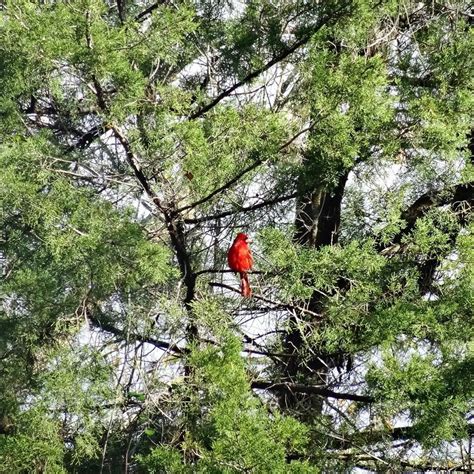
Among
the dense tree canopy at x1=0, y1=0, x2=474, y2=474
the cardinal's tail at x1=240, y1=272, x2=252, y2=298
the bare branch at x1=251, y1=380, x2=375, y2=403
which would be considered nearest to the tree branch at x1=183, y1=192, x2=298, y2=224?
the dense tree canopy at x1=0, y1=0, x2=474, y2=474

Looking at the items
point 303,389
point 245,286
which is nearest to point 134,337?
point 245,286

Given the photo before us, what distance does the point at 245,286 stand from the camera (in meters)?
7.46

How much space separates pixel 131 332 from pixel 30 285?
837 mm

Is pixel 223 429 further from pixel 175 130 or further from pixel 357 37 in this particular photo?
pixel 357 37

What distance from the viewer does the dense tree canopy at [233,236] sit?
21.8 ft

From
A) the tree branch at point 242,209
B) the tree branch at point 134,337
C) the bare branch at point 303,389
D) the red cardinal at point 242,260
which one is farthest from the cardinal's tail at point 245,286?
the bare branch at point 303,389

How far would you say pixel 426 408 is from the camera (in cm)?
649

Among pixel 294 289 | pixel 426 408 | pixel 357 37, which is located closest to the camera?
pixel 426 408

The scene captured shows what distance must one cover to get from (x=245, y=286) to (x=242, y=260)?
192mm

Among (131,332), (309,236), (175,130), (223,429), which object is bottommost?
(223,429)

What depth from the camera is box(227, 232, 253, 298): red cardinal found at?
7379 mm

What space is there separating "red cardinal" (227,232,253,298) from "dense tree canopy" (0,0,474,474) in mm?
108

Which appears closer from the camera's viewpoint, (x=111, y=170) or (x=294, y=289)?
(x=294, y=289)

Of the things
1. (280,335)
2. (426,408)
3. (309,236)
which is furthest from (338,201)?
(426,408)
